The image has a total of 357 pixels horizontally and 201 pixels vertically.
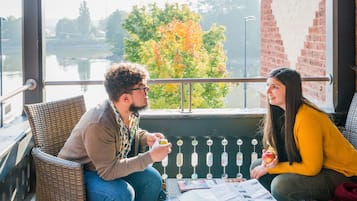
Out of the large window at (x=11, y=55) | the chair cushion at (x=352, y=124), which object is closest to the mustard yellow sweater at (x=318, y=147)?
the chair cushion at (x=352, y=124)

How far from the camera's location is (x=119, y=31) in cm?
615

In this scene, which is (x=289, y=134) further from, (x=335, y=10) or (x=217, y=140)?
(x=335, y=10)

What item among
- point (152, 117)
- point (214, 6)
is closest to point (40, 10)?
point (152, 117)

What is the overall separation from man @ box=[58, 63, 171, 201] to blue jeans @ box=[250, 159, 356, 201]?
0.69m

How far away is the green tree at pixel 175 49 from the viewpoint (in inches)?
249

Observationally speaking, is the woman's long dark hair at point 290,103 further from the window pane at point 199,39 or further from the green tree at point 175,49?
the green tree at point 175,49

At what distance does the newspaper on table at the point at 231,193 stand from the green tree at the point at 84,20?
11.8ft

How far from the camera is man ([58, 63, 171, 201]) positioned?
2.29 metres

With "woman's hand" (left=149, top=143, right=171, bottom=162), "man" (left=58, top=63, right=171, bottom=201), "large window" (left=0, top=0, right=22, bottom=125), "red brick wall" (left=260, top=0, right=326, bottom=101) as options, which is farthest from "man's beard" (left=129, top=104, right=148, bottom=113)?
"red brick wall" (left=260, top=0, right=326, bottom=101)

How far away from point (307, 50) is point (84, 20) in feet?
8.49

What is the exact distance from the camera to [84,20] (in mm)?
5531

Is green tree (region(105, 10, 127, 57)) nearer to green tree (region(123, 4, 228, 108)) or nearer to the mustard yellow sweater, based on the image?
green tree (region(123, 4, 228, 108))

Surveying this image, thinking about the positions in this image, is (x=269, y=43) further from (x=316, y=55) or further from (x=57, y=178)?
(x=57, y=178)

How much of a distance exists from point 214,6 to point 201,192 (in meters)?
4.34
